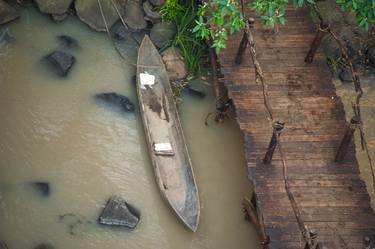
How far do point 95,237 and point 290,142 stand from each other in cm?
343

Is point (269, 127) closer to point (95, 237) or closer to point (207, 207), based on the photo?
point (207, 207)

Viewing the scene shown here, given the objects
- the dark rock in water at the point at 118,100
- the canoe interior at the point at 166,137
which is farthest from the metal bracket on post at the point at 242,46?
the dark rock in water at the point at 118,100

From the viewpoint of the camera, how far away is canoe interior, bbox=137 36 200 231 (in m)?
8.77

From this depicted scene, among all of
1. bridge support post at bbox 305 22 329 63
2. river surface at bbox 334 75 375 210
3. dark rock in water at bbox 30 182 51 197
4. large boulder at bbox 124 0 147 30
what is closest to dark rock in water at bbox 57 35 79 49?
large boulder at bbox 124 0 147 30

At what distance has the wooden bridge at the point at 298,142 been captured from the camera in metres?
7.81

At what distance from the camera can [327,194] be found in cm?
813

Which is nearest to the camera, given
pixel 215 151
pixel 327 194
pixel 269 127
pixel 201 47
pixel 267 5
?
pixel 267 5

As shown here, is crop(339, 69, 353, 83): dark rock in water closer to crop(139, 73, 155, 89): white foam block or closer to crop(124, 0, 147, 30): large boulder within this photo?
crop(139, 73, 155, 89): white foam block

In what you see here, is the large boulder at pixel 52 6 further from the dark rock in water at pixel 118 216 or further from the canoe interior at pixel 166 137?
the dark rock in water at pixel 118 216

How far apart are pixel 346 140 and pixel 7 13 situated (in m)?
6.85

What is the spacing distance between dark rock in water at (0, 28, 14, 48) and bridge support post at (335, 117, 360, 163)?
6499 mm

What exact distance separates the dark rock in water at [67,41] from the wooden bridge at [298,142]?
122 inches

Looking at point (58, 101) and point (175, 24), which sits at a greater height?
point (175, 24)

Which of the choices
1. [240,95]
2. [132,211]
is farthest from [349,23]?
[132,211]
